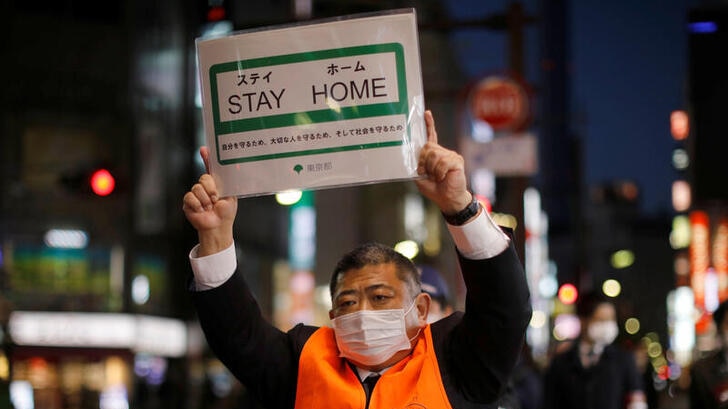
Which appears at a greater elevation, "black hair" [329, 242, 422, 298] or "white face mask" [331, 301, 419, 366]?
"black hair" [329, 242, 422, 298]

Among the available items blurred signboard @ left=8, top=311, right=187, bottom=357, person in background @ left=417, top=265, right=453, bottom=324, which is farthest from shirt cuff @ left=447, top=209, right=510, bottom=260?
blurred signboard @ left=8, top=311, right=187, bottom=357

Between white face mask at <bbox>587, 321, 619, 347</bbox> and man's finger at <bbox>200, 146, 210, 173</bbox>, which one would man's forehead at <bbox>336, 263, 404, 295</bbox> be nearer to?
man's finger at <bbox>200, 146, 210, 173</bbox>

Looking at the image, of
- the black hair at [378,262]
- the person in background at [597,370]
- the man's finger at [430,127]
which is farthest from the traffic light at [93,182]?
the man's finger at [430,127]

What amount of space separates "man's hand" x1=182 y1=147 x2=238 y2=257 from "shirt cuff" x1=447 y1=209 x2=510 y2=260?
840 mm

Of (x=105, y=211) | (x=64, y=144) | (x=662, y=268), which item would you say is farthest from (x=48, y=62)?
(x=662, y=268)

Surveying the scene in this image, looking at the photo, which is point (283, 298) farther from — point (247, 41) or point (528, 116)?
point (247, 41)

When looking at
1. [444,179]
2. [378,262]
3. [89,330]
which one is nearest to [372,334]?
[378,262]

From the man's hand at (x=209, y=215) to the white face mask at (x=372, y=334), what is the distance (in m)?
0.53

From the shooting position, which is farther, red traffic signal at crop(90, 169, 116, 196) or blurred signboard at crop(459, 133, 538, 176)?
red traffic signal at crop(90, 169, 116, 196)

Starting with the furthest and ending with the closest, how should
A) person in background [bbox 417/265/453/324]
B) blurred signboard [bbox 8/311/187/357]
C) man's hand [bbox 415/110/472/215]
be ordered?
blurred signboard [bbox 8/311/187/357], person in background [bbox 417/265/453/324], man's hand [bbox 415/110/472/215]

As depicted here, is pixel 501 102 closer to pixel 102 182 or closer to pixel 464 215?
pixel 102 182

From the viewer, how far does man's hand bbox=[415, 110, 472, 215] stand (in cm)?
356

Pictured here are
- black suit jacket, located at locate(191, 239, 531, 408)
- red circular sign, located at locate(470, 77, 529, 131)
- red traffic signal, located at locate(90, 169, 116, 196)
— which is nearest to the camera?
black suit jacket, located at locate(191, 239, 531, 408)

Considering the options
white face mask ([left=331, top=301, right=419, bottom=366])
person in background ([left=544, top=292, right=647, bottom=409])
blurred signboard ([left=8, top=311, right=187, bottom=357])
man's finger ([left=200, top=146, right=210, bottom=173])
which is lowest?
blurred signboard ([left=8, top=311, right=187, bottom=357])
